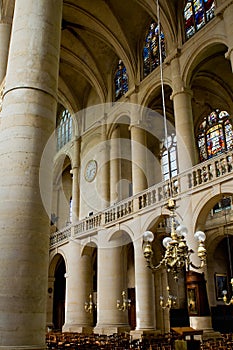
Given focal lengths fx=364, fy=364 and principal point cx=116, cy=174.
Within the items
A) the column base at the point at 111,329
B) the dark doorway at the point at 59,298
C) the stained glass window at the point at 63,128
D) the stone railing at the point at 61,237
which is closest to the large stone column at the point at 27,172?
the column base at the point at 111,329

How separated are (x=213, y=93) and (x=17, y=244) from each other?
56.3ft

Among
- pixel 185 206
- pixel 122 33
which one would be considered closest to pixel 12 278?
pixel 185 206

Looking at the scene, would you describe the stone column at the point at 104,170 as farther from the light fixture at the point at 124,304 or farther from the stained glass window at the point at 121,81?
the light fixture at the point at 124,304

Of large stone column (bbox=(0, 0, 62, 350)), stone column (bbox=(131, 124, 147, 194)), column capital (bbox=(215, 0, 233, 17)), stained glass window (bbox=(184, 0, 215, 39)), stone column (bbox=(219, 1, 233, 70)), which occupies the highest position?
stained glass window (bbox=(184, 0, 215, 39))

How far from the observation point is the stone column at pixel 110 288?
15.8 m

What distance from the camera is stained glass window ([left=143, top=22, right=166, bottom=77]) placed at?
18.1m

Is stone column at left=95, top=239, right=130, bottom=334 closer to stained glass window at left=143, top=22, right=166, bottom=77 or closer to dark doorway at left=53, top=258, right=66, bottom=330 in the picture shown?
dark doorway at left=53, top=258, right=66, bottom=330

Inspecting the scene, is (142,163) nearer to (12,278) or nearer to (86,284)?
(86,284)

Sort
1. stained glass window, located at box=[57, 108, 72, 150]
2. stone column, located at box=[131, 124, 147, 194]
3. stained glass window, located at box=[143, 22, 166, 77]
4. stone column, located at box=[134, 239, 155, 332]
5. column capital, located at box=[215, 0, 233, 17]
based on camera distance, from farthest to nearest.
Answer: stained glass window, located at box=[57, 108, 72, 150], stained glass window, located at box=[143, 22, 166, 77], stone column, located at box=[131, 124, 147, 194], stone column, located at box=[134, 239, 155, 332], column capital, located at box=[215, 0, 233, 17]

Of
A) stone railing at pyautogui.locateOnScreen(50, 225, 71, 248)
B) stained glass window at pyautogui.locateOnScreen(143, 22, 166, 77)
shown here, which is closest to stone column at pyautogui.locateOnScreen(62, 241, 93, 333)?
stone railing at pyautogui.locateOnScreen(50, 225, 71, 248)

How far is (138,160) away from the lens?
16594mm

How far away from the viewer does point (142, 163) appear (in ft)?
54.2

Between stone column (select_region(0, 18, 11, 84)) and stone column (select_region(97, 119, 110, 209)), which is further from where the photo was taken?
stone column (select_region(97, 119, 110, 209))

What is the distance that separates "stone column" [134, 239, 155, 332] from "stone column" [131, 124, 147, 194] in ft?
11.6
